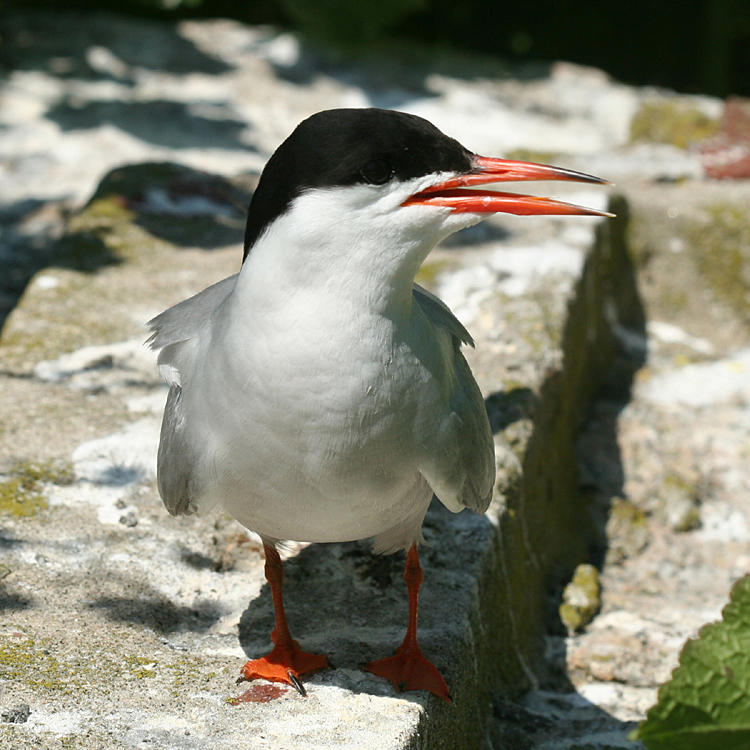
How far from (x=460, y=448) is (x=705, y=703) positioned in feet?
2.78

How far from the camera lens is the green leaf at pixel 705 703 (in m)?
2.03

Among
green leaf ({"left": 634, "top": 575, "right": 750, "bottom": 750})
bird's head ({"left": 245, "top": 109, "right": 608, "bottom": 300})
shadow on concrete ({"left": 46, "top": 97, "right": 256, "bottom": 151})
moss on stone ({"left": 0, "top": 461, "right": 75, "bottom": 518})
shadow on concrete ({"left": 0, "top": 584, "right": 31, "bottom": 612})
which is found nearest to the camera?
green leaf ({"left": 634, "top": 575, "right": 750, "bottom": 750})

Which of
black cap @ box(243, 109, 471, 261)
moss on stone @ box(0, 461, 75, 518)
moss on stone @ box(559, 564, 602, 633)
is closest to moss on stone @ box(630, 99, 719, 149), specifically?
moss on stone @ box(559, 564, 602, 633)

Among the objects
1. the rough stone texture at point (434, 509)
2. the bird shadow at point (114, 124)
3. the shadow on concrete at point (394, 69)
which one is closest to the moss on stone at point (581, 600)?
the rough stone texture at point (434, 509)

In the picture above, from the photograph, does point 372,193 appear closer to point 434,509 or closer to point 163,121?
point 434,509

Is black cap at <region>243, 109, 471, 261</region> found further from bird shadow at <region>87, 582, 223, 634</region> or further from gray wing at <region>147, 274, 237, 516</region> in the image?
bird shadow at <region>87, 582, 223, 634</region>

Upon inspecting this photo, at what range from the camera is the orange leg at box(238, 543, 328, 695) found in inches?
105

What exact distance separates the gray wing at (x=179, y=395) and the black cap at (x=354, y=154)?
1.98 ft

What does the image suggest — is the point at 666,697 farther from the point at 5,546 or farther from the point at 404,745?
the point at 5,546

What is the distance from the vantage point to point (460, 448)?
263 centimetres

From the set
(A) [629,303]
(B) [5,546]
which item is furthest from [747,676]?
(A) [629,303]

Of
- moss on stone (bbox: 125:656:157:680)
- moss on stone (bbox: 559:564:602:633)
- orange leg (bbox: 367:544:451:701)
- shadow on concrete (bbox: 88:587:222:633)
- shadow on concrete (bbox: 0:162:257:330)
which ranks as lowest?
moss on stone (bbox: 559:564:602:633)

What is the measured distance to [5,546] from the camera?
10.2 ft

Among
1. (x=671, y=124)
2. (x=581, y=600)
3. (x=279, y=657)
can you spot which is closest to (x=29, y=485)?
(x=279, y=657)
